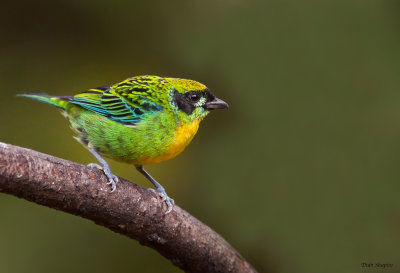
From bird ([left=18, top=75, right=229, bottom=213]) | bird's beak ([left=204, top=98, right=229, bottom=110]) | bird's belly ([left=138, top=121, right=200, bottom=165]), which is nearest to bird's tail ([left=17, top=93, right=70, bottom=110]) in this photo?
bird ([left=18, top=75, right=229, bottom=213])

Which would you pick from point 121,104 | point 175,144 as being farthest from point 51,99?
point 175,144

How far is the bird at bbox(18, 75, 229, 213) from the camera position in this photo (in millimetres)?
3814

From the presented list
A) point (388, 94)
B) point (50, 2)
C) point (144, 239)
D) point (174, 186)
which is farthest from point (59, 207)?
point (388, 94)

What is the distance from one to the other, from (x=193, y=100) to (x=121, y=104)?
1.73 feet

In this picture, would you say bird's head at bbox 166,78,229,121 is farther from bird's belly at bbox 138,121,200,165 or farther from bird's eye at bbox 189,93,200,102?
A: bird's belly at bbox 138,121,200,165

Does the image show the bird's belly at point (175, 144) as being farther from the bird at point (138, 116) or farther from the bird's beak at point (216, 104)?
the bird's beak at point (216, 104)

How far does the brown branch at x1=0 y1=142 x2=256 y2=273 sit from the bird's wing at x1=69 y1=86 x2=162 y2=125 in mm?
680

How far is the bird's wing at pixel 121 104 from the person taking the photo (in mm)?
3936

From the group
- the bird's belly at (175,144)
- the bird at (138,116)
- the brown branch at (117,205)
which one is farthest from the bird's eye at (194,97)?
the brown branch at (117,205)

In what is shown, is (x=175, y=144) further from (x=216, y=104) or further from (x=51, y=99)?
(x=51, y=99)

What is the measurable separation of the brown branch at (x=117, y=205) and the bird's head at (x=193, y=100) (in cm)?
80

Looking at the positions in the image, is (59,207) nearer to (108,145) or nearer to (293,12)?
(108,145)

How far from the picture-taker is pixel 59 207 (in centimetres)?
296

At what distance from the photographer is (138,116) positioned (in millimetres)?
3926
